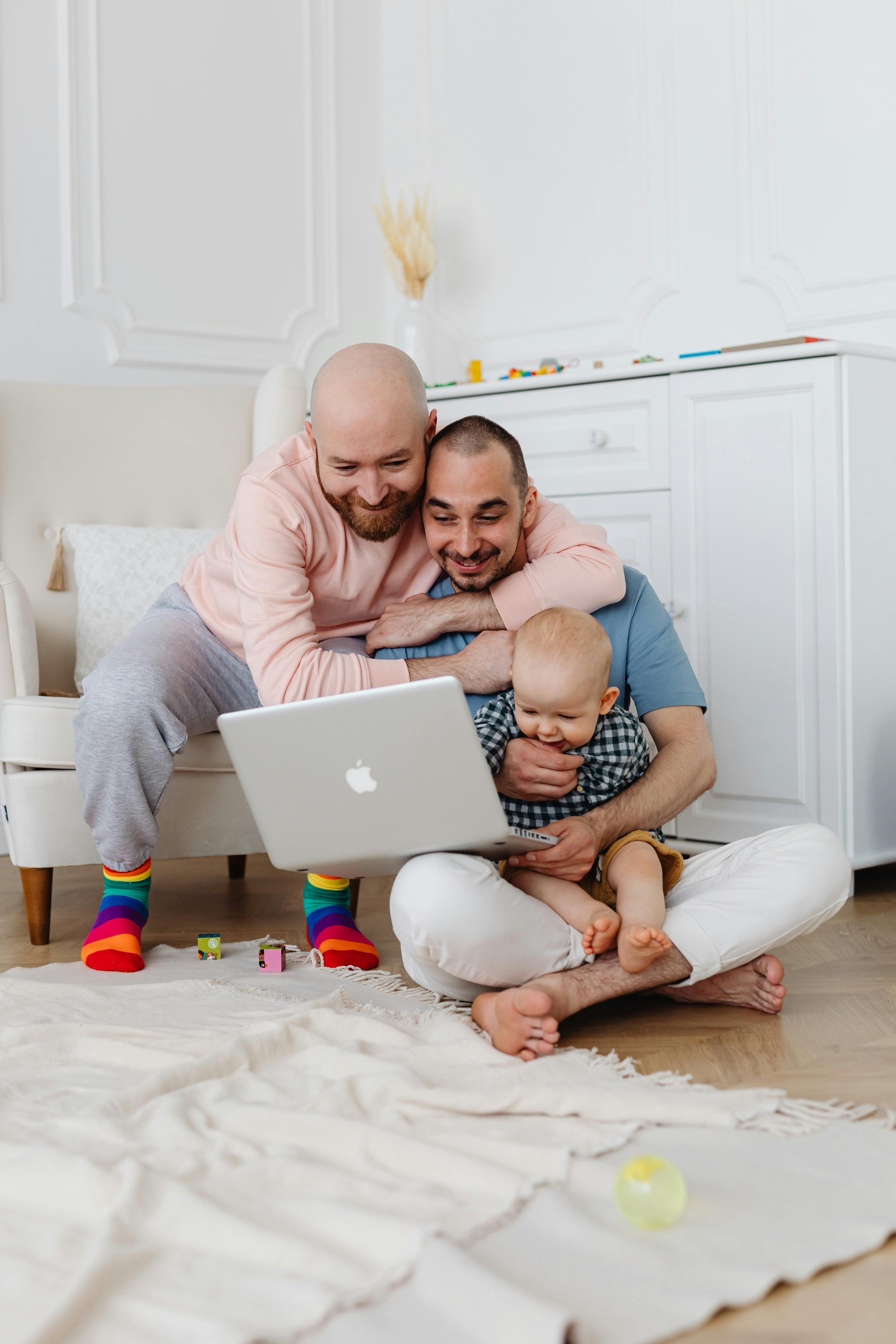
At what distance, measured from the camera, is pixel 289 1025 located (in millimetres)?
1409

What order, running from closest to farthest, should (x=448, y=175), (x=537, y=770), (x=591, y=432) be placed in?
(x=537, y=770) → (x=591, y=432) → (x=448, y=175)

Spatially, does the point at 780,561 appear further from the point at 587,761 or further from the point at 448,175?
the point at 448,175

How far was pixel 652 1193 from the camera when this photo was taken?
919 millimetres

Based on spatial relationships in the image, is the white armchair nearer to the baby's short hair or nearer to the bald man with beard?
the bald man with beard

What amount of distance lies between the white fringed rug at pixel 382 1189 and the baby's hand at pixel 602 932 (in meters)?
0.13

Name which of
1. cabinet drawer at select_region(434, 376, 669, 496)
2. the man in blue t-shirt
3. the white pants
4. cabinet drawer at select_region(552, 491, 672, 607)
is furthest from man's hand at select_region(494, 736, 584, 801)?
cabinet drawer at select_region(434, 376, 669, 496)

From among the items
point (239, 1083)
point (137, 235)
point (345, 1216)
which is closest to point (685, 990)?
point (239, 1083)

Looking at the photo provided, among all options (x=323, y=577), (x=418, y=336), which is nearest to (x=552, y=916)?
(x=323, y=577)

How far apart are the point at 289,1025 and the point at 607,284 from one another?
8.04 ft

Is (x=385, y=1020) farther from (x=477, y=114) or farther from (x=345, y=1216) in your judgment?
(x=477, y=114)

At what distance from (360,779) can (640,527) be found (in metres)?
1.37

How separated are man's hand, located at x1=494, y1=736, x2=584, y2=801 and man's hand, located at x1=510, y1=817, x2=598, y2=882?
0.04 m

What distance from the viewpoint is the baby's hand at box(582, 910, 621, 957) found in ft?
4.65

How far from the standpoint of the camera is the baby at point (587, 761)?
143 cm
